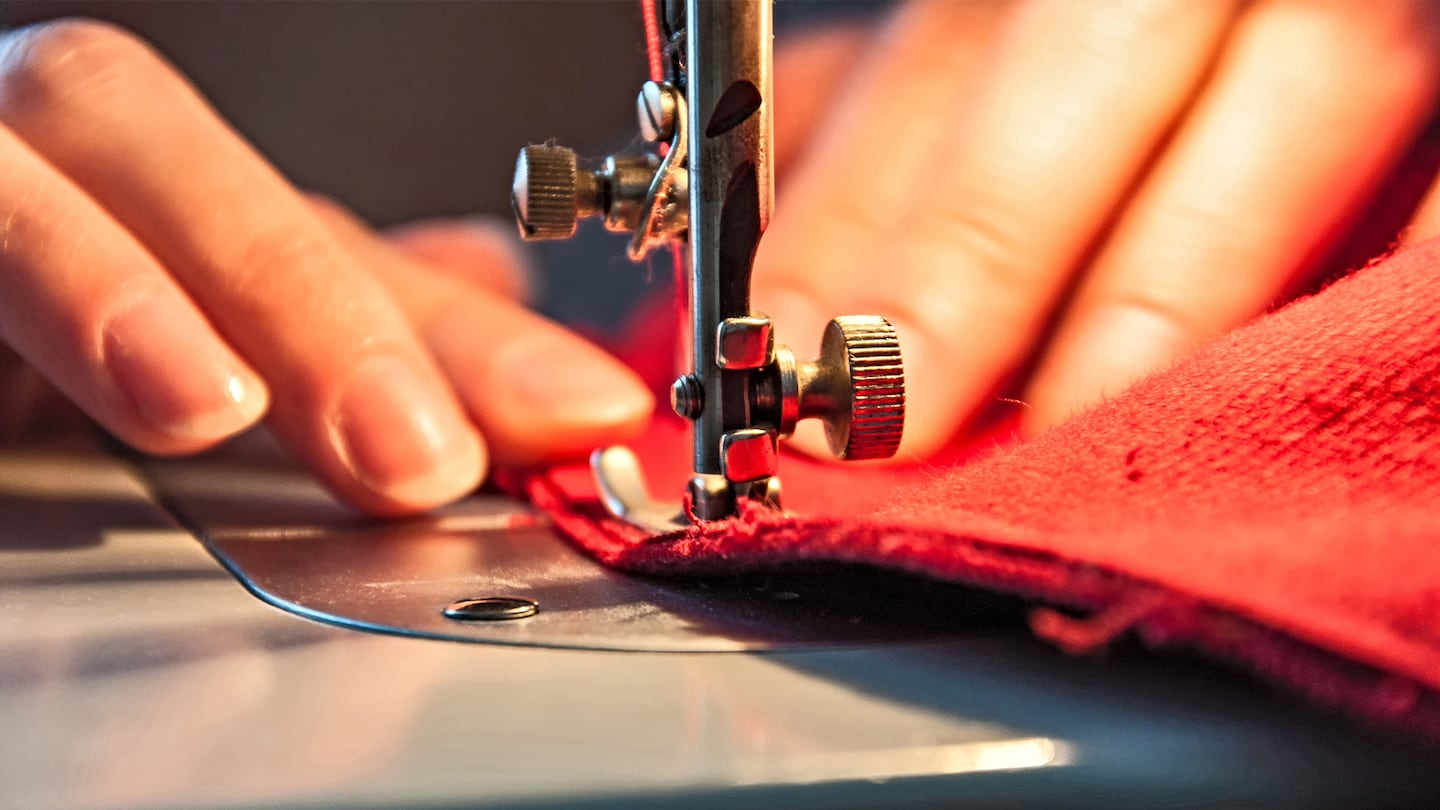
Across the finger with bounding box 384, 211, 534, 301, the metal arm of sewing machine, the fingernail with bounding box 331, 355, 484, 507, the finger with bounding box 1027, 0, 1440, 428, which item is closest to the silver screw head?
the metal arm of sewing machine

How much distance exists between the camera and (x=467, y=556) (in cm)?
42

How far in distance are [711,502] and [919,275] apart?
0.29m

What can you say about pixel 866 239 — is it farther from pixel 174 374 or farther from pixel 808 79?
pixel 174 374

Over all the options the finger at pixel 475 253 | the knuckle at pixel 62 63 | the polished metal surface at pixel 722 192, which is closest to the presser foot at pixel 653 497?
the polished metal surface at pixel 722 192

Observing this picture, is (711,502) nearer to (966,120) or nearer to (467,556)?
(467,556)

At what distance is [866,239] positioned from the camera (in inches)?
29.0

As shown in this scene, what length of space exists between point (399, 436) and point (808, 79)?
1.70 ft

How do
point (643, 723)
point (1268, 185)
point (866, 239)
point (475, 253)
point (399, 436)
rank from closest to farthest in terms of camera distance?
point (643, 723)
point (399, 436)
point (1268, 185)
point (866, 239)
point (475, 253)

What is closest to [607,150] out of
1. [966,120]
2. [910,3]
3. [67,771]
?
[910,3]

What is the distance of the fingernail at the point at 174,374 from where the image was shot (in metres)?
0.43

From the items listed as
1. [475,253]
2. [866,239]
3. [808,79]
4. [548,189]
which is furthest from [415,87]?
→ [548,189]

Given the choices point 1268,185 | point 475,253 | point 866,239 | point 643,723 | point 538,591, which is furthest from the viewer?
point 475,253

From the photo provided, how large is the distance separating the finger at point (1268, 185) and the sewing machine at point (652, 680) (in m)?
0.28

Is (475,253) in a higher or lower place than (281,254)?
higher
